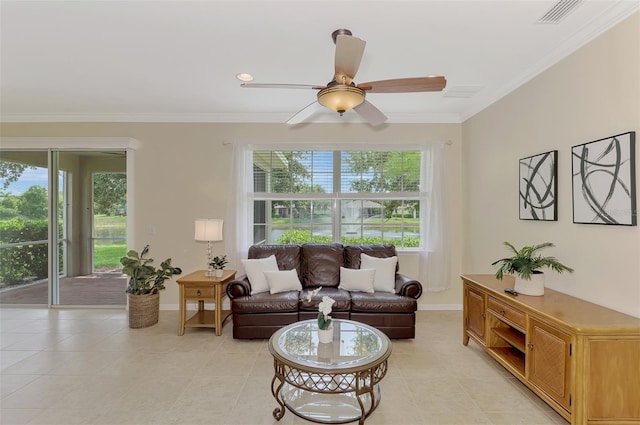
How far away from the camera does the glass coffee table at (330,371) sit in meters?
1.94

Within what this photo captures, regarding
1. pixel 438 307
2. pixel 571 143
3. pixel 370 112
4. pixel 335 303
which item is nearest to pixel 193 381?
pixel 335 303

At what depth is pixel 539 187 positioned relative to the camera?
285cm

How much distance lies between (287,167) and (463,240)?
2756mm

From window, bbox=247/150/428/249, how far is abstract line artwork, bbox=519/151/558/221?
1.56 meters

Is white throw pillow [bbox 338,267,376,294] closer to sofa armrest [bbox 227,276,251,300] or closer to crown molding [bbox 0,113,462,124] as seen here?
sofa armrest [bbox 227,276,251,300]

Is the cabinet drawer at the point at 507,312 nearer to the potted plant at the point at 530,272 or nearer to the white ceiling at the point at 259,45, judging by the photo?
the potted plant at the point at 530,272

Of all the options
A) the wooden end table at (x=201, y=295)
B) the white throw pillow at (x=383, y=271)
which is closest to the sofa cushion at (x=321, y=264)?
the white throw pillow at (x=383, y=271)

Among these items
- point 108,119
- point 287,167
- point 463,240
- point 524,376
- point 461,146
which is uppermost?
point 108,119

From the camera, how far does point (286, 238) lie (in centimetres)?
457

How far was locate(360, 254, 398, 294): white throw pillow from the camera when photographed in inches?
146

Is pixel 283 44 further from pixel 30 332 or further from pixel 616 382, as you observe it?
pixel 30 332

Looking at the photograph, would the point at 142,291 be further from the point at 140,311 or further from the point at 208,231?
the point at 208,231

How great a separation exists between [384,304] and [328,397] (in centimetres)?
129

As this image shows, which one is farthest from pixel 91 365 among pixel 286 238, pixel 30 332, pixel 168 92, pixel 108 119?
pixel 108 119
